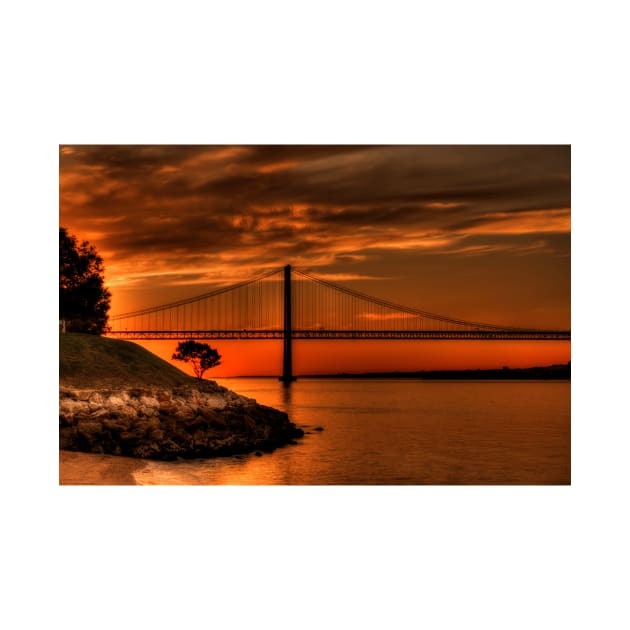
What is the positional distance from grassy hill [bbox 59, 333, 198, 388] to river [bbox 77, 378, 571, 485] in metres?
0.95

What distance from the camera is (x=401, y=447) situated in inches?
405

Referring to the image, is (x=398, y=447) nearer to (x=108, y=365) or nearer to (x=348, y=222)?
(x=348, y=222)

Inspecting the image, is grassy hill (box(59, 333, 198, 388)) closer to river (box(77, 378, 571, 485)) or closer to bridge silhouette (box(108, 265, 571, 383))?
bridge silhouette (box(108, 265, 571, 383))

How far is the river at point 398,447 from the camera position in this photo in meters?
8.37

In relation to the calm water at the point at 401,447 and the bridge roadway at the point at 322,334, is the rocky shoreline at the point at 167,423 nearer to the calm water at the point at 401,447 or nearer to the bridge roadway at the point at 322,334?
the calm water at the point at 401,447

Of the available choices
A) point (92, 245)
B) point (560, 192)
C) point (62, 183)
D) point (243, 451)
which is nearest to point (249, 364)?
point (243, 451)

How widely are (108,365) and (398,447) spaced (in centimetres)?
382

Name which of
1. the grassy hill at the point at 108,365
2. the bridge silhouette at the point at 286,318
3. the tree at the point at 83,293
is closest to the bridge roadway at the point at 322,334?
the bridge silhouette at the point at 286,318

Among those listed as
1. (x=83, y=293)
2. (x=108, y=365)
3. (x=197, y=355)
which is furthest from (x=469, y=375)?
(x=83, y=293)

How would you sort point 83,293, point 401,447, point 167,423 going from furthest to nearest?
point 83,293 → point 401,447 → point 167,423

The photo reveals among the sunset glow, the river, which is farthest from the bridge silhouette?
the river

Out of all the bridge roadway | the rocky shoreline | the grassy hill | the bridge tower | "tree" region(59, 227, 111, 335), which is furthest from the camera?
"tree" region(59, 227, 111, 335)

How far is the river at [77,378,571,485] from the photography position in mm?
8367

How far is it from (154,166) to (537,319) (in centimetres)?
423
